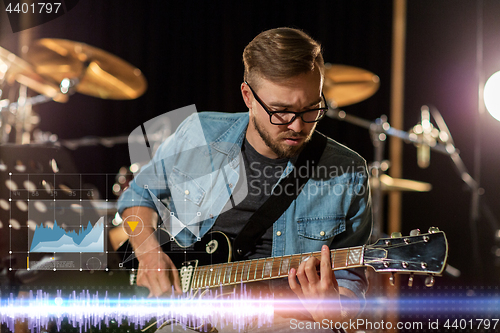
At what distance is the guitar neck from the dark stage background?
774 mm

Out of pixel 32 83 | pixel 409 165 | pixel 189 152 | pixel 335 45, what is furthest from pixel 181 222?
pixel 409 165

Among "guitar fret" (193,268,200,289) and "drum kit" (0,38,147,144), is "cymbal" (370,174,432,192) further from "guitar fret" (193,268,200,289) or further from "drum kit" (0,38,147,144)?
"drum kit" (0,38,147,144)

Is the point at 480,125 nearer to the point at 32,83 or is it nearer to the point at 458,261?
the point at 458,261

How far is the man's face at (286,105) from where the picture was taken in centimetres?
126

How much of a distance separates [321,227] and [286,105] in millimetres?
524

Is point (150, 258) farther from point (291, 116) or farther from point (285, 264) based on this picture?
point (291, 116)

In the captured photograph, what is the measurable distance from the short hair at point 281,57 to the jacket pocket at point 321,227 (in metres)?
0.57

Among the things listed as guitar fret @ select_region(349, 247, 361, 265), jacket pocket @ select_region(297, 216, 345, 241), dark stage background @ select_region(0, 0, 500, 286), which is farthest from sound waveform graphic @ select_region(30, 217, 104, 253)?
guitar fret @ select_region(349, 247, 361, 265)

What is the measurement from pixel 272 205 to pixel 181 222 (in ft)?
1.33

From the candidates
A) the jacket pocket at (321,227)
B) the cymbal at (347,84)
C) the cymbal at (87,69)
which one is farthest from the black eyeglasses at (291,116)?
the cymbal at (87,69)

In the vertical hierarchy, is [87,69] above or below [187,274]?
above

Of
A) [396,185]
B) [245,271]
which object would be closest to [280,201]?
[245,271]

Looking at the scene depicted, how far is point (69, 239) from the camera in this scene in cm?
173

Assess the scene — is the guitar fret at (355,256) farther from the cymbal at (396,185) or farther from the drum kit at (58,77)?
the drum kit at (58,77)
